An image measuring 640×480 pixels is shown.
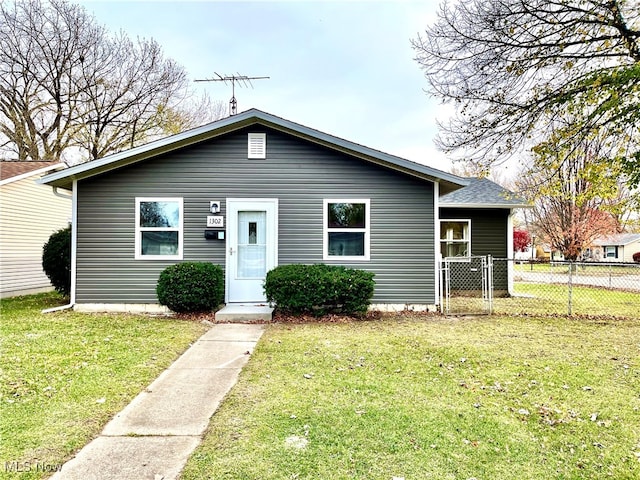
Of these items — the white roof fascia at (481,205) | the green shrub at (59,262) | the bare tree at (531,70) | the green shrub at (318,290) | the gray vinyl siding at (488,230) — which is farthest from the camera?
the gray vinyl siding at (488,230)

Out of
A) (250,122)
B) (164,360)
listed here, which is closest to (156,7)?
(250,122)

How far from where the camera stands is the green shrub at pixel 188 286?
721 centimetres

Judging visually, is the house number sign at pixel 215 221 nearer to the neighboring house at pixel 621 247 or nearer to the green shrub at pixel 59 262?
the green shrub at pixel 59 262

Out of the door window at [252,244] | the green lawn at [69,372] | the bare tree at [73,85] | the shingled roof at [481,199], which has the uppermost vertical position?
the bare tree at [73,85]

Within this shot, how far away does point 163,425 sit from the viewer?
9.93 feet

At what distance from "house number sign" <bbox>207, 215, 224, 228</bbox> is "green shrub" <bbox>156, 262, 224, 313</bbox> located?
96 centimetres

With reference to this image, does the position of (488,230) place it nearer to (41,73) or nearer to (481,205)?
(481,205)

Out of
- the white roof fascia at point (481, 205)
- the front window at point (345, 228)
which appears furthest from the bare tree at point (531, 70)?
the white roof fascia at point (481, 205)

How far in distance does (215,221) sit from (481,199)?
767 centimetres

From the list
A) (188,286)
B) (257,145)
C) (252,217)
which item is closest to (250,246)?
(252,217)

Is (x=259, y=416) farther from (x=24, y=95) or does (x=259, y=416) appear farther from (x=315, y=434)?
(x=24, y=95)

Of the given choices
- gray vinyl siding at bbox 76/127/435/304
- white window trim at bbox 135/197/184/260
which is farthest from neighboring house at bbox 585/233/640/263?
white window trim at bbox 135/197/184/260

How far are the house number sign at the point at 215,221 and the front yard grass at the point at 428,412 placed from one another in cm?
319

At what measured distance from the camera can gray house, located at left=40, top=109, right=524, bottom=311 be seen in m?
7.94
